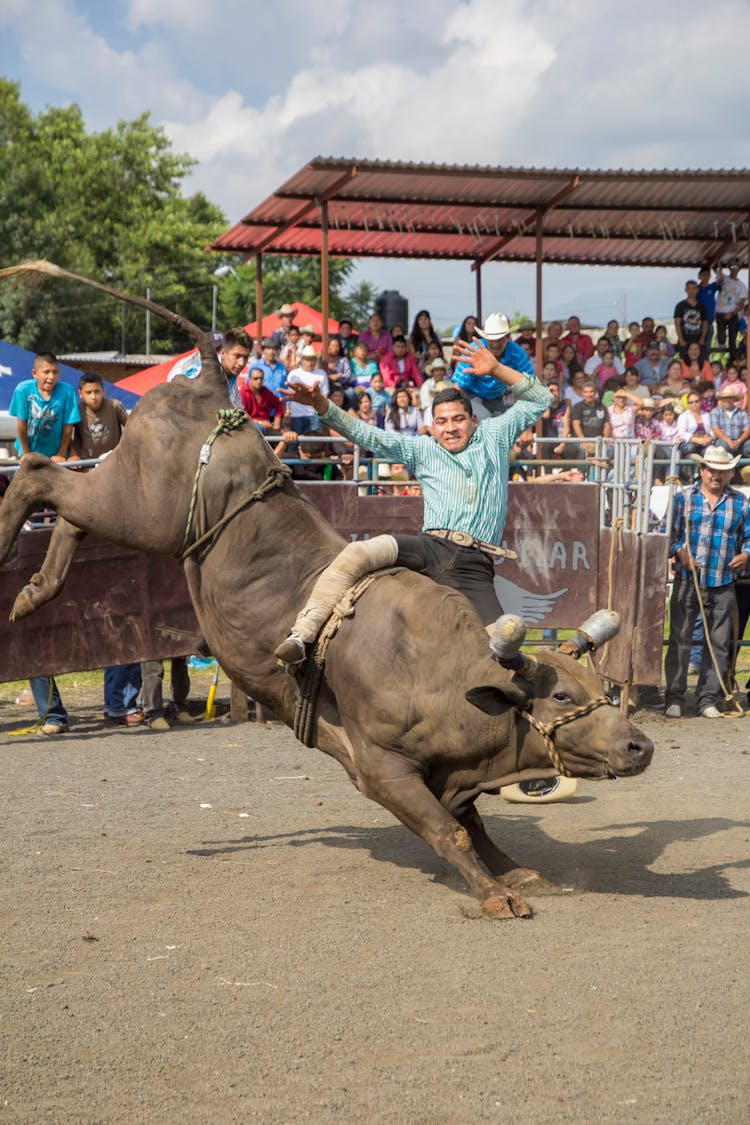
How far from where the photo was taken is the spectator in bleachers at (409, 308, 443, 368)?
17141 mm

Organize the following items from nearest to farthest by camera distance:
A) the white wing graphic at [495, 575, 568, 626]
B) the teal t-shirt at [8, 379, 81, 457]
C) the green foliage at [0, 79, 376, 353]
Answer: the teal t-shirt at [8, 379, 81, 457] < the white wing graphic at [495, 575, 568, 626] < the green foliage at [0, 79, 376, 353]

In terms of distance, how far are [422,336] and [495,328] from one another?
29.9 ft

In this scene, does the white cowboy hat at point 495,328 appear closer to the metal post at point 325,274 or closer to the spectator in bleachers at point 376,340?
the metal post at point 325,274

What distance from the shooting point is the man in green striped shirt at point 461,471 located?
21.0 ft

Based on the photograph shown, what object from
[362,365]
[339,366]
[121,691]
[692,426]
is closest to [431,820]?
[121,691]

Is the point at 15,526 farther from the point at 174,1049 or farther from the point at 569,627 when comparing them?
the point at 569,627

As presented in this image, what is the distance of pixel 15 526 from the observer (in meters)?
6.66

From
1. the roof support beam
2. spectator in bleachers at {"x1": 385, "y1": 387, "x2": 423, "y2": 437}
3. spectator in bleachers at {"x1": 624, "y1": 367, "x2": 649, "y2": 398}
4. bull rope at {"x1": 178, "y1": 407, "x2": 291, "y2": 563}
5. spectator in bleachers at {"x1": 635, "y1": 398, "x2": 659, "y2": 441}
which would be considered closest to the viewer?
bull rope at {"x1": 178, "y1": 407, "x2": 291, "y2": 563}

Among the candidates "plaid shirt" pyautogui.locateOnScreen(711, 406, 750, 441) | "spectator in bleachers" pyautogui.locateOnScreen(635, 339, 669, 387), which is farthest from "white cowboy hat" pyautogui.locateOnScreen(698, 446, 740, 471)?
"spectator in bleachers" pyautogui.locateOnScreen(635, 339, 669, 387)

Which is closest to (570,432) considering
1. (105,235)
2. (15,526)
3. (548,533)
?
(548,533)

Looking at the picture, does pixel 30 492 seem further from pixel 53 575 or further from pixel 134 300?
pixel 134 300

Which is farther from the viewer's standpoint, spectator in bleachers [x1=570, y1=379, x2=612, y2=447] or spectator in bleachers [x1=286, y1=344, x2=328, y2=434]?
spectator in bleachers [x1=570, y1=379, x2=612, y2=447]

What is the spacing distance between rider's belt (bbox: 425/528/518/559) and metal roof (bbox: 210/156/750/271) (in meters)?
8.65

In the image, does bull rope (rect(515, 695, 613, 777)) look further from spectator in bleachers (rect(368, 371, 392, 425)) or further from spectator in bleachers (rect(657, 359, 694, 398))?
spectator in bleachers (rect(657, 359, 694, 398))
